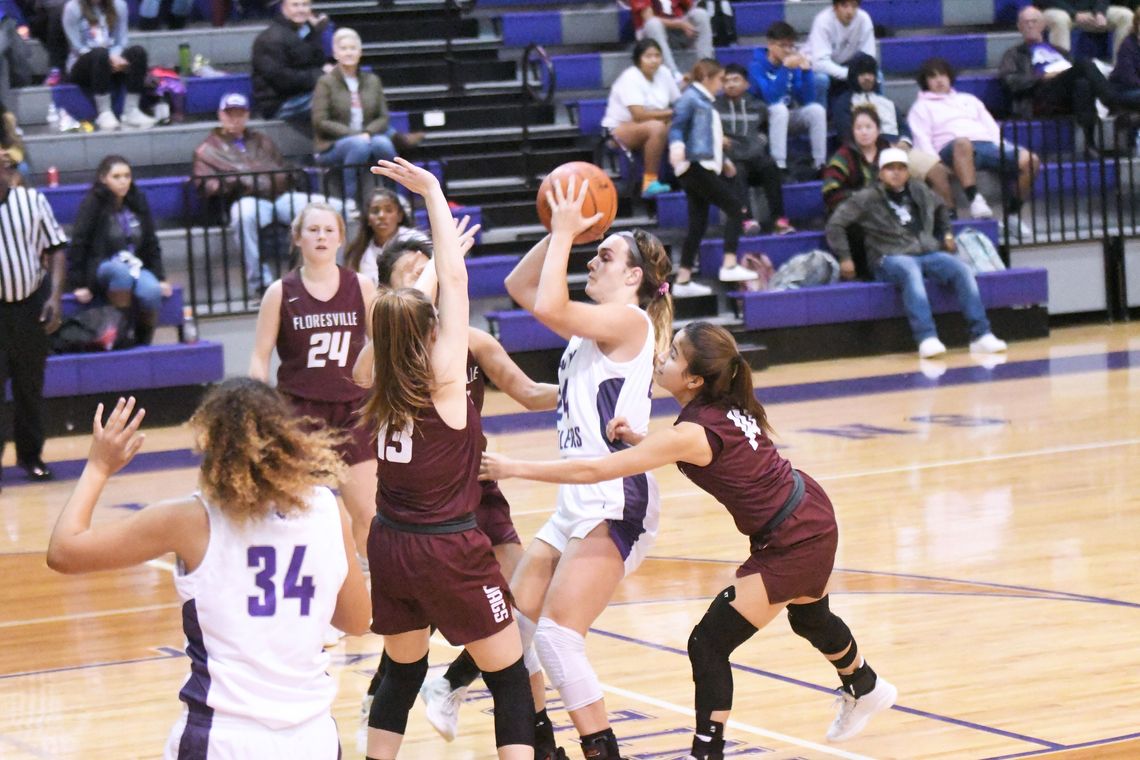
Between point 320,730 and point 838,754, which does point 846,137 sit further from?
point 320,730

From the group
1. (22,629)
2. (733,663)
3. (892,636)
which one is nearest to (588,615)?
(733,663)

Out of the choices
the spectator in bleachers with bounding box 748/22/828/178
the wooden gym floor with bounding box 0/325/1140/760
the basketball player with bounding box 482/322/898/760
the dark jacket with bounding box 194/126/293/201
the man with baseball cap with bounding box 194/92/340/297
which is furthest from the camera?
the spectator in bleachers with bounding box 748/22/828/178

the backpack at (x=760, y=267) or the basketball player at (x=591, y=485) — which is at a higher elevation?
the basketball player at (x=591, y=485)

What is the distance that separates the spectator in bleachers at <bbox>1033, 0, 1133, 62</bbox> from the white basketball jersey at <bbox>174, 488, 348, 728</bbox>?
1491cm

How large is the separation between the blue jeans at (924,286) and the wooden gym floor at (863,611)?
2740 mm

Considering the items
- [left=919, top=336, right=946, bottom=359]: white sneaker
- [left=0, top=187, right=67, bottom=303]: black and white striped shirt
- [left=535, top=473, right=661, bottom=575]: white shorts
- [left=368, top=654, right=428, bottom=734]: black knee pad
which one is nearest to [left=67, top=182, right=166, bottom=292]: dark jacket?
[left=0, top=187, right=67, bottom=303]: black and white striped shirt

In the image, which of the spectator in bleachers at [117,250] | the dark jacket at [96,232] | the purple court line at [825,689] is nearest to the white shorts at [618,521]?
the purple court line at [825,689]

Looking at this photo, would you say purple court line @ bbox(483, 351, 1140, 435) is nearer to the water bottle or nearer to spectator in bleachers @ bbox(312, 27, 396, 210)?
the water bottle

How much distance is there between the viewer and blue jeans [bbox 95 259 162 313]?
1152 cm

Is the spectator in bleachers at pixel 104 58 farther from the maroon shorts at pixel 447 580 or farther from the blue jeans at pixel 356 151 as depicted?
the maroon shorts at pixel 447 580

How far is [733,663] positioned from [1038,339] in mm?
9575

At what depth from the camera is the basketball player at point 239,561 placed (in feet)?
10.2

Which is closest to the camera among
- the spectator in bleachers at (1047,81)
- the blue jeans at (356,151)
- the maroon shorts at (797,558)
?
the maroon shorts at (797,558)

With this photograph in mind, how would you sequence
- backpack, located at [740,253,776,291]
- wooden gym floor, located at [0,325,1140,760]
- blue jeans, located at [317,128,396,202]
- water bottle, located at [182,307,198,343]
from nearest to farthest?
1. wooden gym floor, located at [0,325,1140,760]
2. water bottle, located at [182,307,198,343]
3. blue jeans, located at [317,128,396,202]
4. backpack, located at [740,253,776,291]
